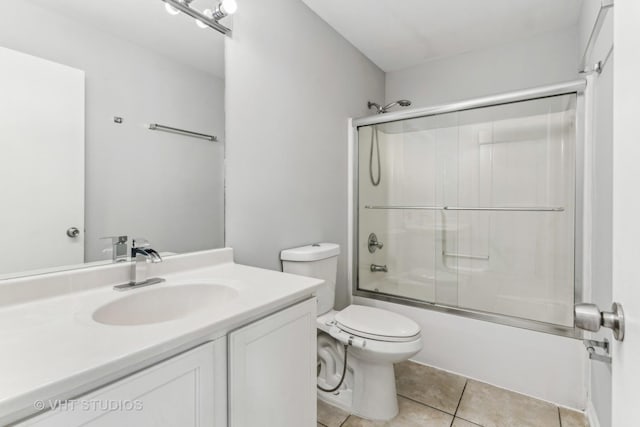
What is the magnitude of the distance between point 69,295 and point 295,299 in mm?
711

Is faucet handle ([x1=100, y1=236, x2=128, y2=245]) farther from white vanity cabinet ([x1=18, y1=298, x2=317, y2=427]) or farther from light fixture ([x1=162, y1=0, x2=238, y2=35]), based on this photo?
light fixture ([x1=162, y1=0, x2=238, y2=35])

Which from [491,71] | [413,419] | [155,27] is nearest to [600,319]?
[413,419]

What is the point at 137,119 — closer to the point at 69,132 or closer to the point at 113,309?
the point at 69,132

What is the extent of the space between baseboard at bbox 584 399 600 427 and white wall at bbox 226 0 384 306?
4.75 ft

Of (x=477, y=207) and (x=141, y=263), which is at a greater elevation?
(x=477, y=207)

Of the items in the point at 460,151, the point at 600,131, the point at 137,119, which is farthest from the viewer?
the point at 460,151

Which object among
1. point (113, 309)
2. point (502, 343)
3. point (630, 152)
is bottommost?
point (502, 343)

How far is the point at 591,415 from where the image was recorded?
1.52 meters

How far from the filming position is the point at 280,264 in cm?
172

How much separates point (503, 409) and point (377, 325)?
0.82 metres

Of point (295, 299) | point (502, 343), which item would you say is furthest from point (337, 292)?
point (295, 299)

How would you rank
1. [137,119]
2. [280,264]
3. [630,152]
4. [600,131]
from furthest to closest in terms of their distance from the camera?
[280,264] → [600,131] → [137,119] → [630,152]
